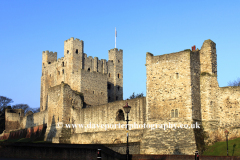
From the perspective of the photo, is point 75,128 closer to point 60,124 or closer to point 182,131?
point 60,124

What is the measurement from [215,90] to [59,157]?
523 inches

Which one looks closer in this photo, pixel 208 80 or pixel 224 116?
pixel 224 116

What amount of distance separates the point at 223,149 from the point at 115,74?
139 feet

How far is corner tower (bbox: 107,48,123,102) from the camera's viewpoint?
6294cm

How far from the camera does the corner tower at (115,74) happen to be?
206 ft

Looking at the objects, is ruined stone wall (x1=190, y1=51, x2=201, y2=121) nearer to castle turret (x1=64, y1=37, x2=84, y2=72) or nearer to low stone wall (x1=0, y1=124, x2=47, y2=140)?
low stone wall (x1=0, y1=124, x2=47, y2=140)

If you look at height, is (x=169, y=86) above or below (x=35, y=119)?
above

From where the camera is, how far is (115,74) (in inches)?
2539

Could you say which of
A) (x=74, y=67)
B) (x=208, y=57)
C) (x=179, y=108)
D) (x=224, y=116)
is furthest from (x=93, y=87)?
(x=224, y=116)

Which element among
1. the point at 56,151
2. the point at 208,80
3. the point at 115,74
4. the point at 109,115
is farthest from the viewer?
the point at 115,74

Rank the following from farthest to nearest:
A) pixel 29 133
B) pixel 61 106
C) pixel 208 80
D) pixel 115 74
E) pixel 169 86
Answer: pixel 115 74
pixel 29 133
pixel 61 106
pixel 169 86
pixel 208 80

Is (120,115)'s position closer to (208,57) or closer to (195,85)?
(195,85)

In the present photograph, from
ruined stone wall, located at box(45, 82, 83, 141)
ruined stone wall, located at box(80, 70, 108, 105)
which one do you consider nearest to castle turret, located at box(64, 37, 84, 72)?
ruined stone wall, located at box(80, 70, 108, 105)

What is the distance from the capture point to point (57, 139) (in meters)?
38.4
